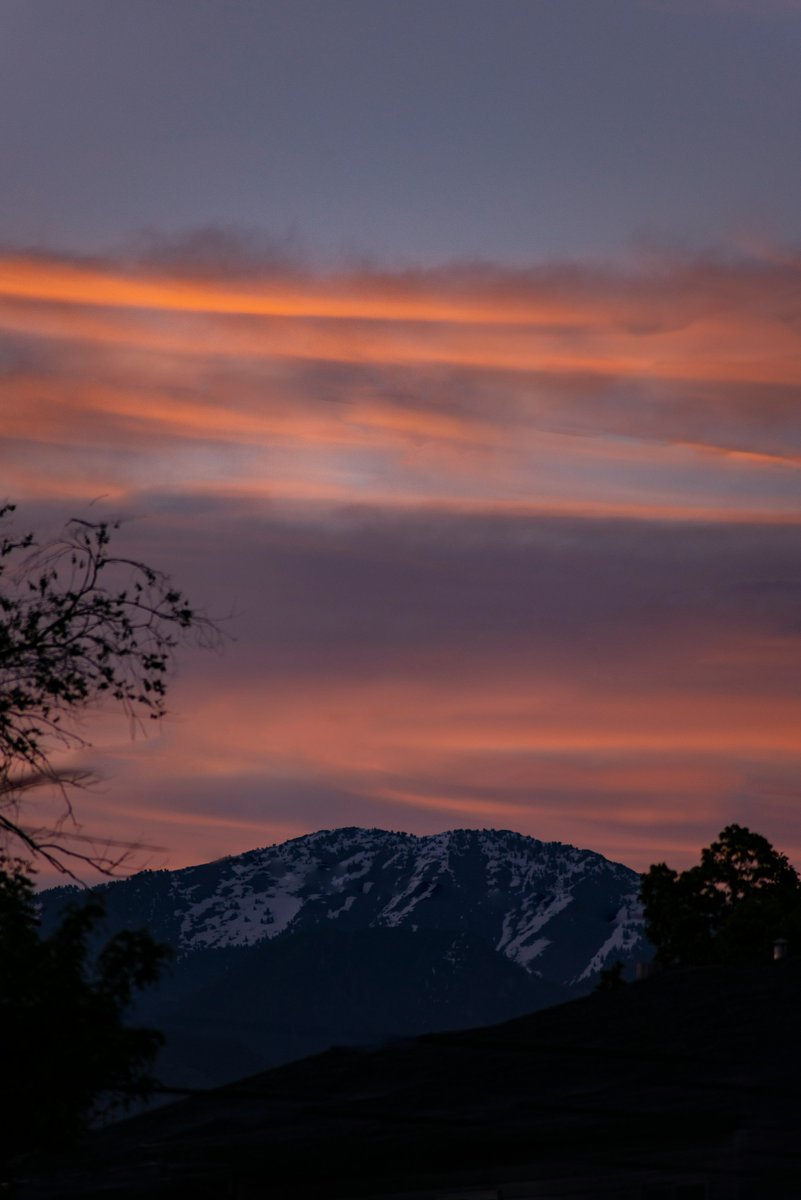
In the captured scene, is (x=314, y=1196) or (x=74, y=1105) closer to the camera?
(x=74, y=1105)

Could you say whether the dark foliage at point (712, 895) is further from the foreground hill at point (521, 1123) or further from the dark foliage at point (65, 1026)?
the dark foliage at point (65, 1026)

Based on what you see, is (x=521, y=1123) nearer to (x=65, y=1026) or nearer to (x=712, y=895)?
(x=65, y=1026)

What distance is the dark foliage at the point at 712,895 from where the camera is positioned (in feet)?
203

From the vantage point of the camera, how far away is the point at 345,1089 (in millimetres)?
26078

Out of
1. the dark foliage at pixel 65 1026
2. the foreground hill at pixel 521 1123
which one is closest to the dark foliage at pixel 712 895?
the foreground hill at pixel 521 1123

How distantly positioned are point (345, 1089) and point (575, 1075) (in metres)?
3.87

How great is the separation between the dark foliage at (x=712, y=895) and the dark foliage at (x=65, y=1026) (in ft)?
143

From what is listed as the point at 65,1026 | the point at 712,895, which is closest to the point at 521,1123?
the point at 65,1026

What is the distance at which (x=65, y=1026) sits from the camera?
18.9 meters

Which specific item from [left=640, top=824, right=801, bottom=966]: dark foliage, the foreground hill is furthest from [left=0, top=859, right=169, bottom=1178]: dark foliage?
[left=640, top=824, right=801, bottom=966]: dark foliage

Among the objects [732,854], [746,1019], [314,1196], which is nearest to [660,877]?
[732,854]

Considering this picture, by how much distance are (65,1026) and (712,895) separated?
47.7 meters

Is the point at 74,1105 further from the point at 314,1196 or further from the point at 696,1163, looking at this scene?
the point at 696,1163

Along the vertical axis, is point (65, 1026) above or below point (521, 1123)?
above
